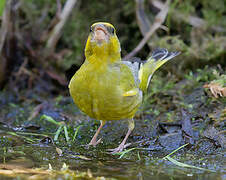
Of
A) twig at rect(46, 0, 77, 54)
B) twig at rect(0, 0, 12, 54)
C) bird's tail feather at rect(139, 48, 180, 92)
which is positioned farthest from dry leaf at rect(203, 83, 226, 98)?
twig at rect(0, 0, 12, 54)

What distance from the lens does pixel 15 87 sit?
537 centimetres

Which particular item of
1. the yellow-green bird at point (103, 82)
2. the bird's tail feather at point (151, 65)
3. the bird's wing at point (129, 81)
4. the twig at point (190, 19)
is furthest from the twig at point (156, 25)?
the yellow-green bird at point (103, 82)

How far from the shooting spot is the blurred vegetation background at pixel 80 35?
17.1ft

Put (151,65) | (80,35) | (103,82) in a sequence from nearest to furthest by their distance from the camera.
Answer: (103,82) < (151,65) < (80,35)

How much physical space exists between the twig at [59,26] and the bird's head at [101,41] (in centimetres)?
235

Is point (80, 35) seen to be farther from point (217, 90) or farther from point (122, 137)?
point (217, 90)

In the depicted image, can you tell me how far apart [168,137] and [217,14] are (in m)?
3.11

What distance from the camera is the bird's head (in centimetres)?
310

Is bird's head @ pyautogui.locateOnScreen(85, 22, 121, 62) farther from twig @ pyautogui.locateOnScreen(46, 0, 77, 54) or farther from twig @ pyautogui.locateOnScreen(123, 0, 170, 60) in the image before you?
twig @ pyautogui.locateOnScreen(46, 0, 77, 54)

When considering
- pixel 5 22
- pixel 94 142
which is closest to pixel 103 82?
pixel 94 142

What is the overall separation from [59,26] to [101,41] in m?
→ 2.51

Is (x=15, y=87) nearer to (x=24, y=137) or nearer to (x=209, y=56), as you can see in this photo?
(x=24, y=137)

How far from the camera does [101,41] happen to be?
10.2ft

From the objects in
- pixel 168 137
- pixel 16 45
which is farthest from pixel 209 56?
pixel 16 45
